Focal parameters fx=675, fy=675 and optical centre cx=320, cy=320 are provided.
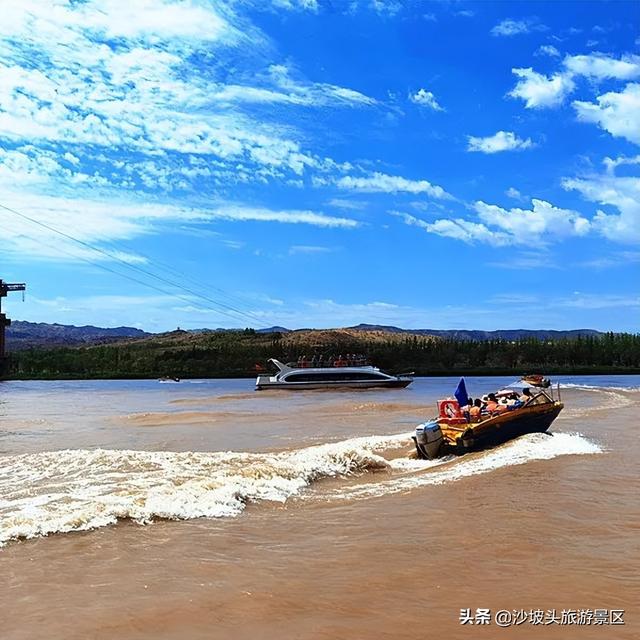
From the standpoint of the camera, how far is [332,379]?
7150 cm

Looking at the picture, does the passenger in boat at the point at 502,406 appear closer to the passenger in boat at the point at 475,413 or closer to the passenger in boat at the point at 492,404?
the passenger in boat at the point at 492,404

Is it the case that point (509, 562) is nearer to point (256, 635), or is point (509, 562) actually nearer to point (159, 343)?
point (256, 635)

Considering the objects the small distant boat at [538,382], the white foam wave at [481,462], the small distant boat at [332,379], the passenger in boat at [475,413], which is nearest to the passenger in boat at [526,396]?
the white foam wave at [481,462]

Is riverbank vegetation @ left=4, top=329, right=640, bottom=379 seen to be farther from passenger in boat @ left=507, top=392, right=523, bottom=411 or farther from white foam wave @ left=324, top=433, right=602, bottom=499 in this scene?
white foam wave @ left=324, top=433, right=602, bottom=499

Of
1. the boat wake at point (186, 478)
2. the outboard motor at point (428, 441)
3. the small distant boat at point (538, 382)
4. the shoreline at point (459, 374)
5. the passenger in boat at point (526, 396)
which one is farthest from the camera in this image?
the shoreline at point (459, 374)

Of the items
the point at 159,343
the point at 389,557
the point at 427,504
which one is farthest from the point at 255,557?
the point at 159,343

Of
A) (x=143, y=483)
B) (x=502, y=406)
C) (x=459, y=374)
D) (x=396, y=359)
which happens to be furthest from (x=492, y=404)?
(x=396, y=359)

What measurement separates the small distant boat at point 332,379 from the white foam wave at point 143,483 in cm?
4873

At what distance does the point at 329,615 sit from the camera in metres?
7.13

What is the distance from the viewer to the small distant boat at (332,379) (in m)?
69.9

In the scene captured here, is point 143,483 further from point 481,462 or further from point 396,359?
point 396,359

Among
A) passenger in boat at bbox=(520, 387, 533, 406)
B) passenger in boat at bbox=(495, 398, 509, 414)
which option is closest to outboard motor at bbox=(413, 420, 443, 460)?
passenger in boat at bbox=(495, 398, 509, 414)

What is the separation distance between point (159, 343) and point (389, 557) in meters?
151

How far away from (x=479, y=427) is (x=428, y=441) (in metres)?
1.63
